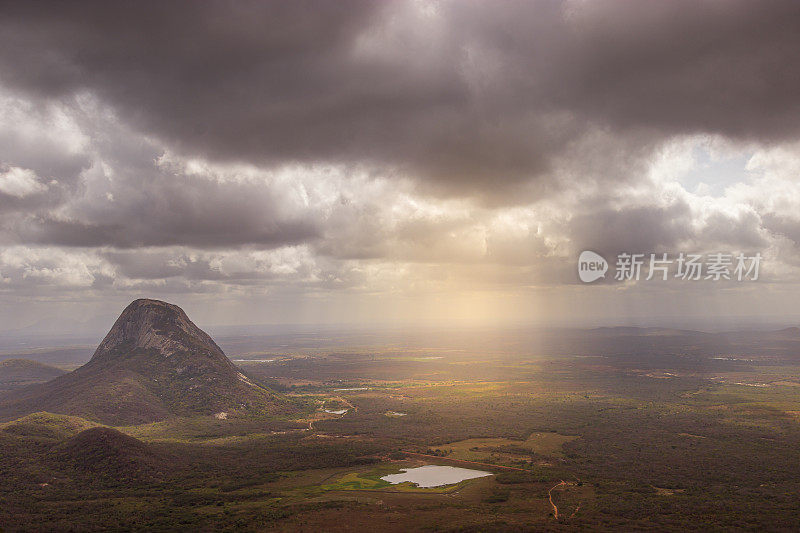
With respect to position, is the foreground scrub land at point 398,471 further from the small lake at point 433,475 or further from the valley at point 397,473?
the small lake at point 433,475

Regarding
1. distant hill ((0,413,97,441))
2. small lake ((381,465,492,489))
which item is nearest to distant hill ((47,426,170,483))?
distant hill ((0,413,97,441))

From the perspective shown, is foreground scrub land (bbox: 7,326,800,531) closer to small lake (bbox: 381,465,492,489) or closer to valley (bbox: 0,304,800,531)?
valley (bbox: 0,304,800,531)

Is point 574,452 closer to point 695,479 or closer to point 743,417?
point 695,479

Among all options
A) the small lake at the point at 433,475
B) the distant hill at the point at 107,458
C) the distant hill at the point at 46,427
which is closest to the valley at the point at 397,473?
the distant hill at the point at 107,458

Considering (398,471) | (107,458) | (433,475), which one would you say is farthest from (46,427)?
(433,475)

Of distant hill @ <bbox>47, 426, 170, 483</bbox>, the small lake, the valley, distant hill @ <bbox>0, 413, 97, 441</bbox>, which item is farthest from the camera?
distant hill @ <bbox>0, 413, 97, 441</bbox>

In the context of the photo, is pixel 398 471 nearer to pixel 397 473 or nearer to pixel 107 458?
pixel 397 473

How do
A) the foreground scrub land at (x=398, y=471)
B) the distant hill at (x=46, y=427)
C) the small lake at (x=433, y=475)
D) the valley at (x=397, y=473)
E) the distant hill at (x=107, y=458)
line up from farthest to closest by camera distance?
the distant hill at (x=46, y=427) → the small lake at (x=433, y=475) → the distant hill at (x=107, y=458) → the valley at (x=397, y=473) → the foreground scrub land at (x=398, y=471)

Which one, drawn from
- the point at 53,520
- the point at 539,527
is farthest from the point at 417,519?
the point at 53,520
